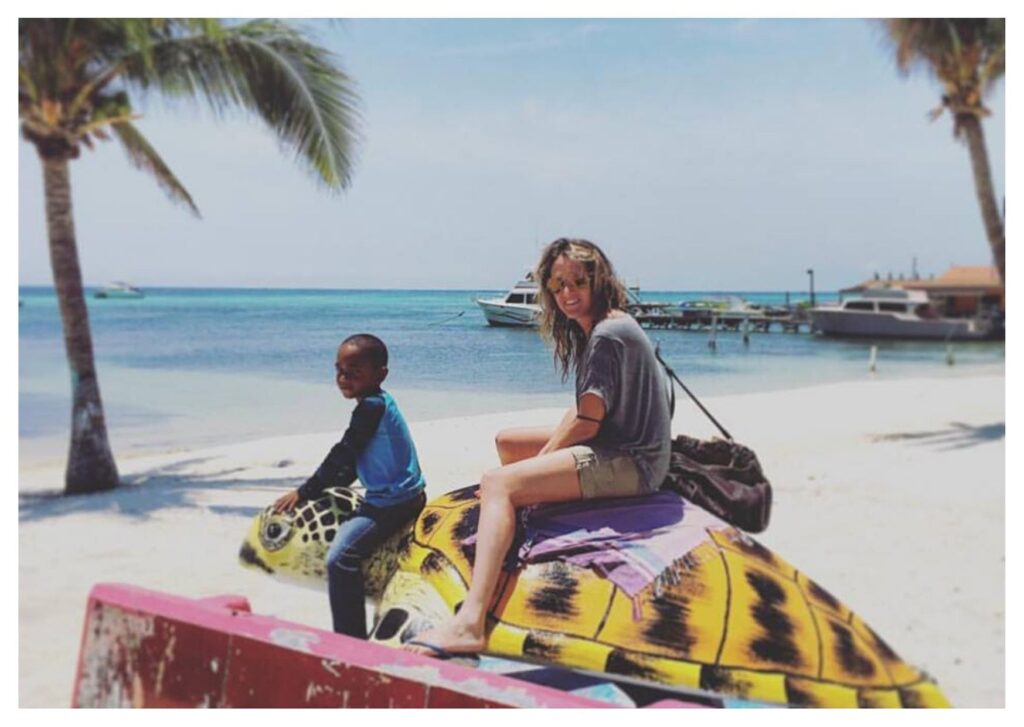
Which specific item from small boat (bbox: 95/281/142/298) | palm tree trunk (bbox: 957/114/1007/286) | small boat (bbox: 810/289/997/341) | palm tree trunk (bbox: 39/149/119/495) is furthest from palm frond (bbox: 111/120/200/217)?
palm tree trunk (bbox: 957/114/1007/286)

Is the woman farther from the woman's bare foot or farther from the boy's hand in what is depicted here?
the boy's hand

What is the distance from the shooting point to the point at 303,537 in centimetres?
239

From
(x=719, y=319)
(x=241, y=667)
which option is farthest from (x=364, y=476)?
(x=719, y=319)

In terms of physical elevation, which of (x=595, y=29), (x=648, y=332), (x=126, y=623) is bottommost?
(x=126, y=623)

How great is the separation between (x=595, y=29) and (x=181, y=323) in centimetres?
161

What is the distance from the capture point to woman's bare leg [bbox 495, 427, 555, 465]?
8.02ft

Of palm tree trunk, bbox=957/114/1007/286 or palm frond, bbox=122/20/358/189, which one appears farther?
palm frond, bbox=122/20/358/189

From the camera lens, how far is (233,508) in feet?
10.5

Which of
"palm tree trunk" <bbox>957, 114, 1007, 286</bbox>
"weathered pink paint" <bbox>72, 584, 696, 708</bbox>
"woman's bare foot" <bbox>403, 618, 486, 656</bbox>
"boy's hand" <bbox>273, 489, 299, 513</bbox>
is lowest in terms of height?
"weathered pink paint" <bbox>72, 584, 696, 708</bbox>

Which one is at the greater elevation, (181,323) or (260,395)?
(181,323)

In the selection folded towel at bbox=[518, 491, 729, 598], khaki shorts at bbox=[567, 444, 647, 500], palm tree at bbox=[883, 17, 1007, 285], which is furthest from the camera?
palm tree at bbox=[883, 17, 1007, 285]

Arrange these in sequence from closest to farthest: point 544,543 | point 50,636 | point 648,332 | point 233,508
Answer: point 544,543 < point 648,332 < point 50,636 < point 233,508
